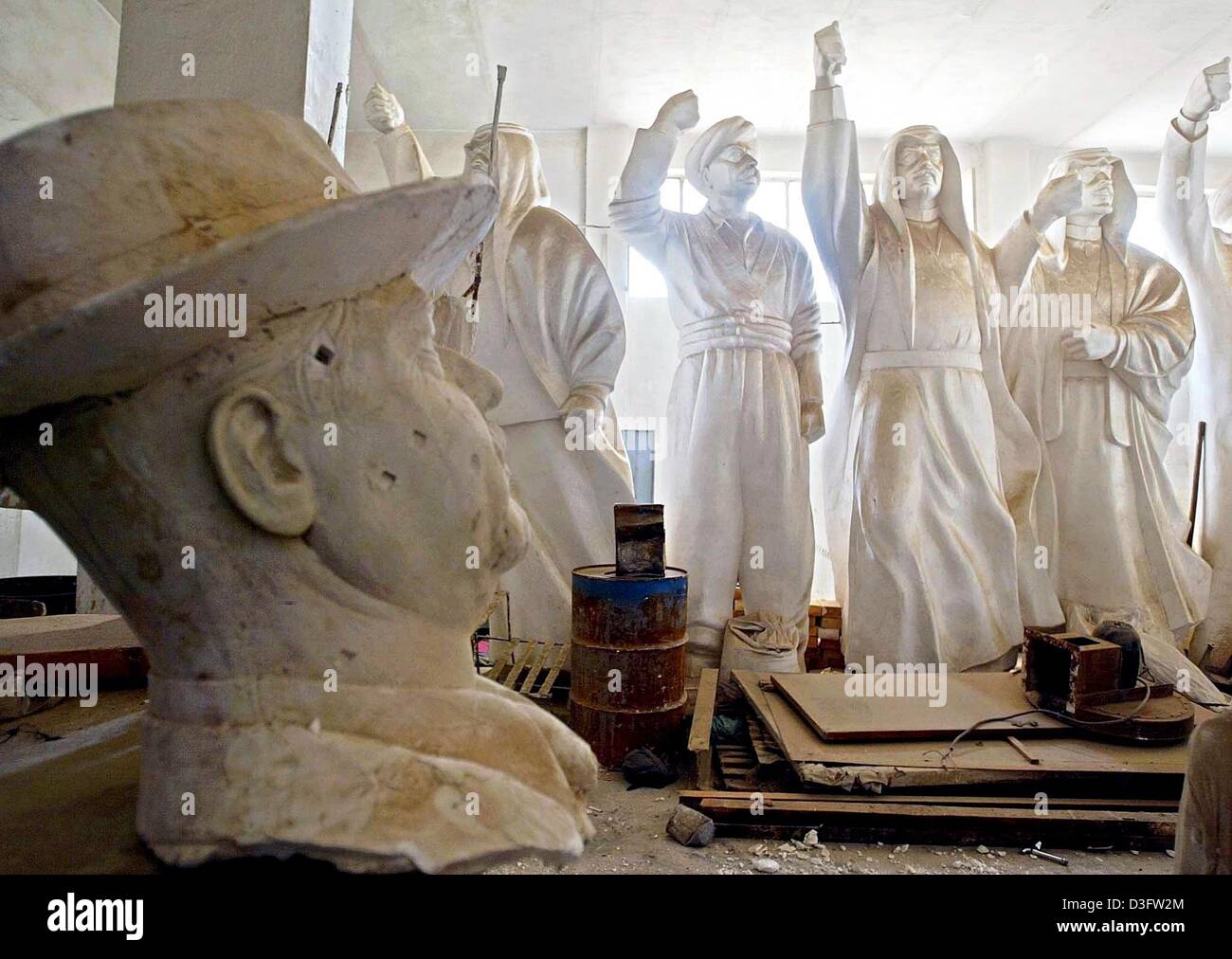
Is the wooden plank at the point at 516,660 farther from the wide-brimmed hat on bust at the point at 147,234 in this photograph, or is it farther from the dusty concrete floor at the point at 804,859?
the wide-brimmed hat on bust at the point at 147,234

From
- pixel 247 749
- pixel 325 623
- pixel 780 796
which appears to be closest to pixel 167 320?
pixel 325 623

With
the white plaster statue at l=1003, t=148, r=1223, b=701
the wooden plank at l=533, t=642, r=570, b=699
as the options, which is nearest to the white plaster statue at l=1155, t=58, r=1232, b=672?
the white plaster statue at l=1003, t=148, r=1223, b=701

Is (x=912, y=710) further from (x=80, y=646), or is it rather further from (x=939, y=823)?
(x=80, y=646)

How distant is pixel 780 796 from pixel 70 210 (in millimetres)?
2445

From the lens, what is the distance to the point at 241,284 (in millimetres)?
912

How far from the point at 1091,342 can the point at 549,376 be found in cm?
332

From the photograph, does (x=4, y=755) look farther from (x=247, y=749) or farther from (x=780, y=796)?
(x=780, y=796)

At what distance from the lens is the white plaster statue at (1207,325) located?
4.80 meters

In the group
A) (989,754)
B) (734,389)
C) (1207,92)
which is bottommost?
(989,754)

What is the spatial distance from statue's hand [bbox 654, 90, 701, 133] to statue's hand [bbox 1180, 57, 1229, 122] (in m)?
3.26

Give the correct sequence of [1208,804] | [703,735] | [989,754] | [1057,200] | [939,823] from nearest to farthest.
A: [1208,804] → [939,823] → [989,754] → [703,735] → [1057,200]
